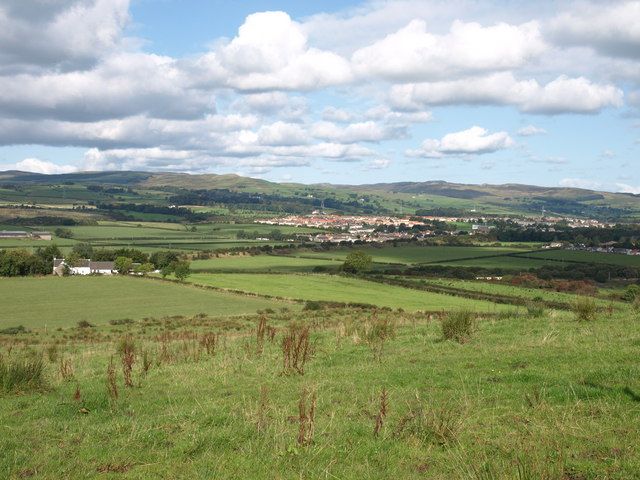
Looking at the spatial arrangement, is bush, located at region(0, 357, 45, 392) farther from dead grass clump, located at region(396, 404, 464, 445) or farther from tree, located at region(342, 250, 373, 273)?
tree, located at region(342, 250, 373, 273)

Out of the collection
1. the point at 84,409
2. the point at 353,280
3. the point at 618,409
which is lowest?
the point at 353,280

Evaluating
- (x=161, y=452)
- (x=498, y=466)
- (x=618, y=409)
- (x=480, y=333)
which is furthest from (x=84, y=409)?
(x=480, y=333)

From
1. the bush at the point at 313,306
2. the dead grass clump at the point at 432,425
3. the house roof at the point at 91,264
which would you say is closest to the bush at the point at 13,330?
the bush at the point at 313,306

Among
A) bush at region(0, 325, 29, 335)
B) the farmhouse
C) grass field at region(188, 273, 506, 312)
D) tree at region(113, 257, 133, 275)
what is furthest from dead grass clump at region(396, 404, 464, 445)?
tree at region(113, 257, 133, 275)

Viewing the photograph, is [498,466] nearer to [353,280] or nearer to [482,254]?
[353,280]

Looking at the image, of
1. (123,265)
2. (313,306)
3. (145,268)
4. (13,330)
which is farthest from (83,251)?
→ (313,306)

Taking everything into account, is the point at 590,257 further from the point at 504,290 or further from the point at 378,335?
the point at 378,335
